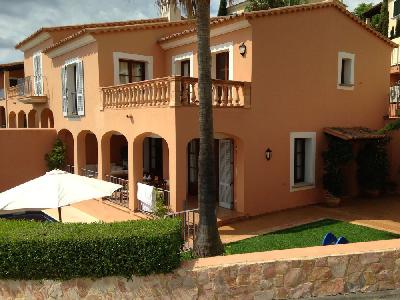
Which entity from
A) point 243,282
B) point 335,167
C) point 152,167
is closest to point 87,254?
point 243,282

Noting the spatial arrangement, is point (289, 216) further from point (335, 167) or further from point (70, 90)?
point (70, 90)

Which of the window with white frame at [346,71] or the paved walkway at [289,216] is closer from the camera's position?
the paved walkway at [289,216]

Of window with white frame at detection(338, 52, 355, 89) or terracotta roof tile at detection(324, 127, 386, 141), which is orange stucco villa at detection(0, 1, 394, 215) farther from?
terracotta roof tile at detection(324, 127, 386, 141)

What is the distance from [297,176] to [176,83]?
774 cm

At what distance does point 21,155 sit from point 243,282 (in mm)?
17311

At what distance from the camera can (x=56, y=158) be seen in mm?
21125

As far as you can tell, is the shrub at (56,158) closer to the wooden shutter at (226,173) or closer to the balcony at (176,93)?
the balcony at (176,93)

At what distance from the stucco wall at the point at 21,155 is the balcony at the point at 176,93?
26.3ft

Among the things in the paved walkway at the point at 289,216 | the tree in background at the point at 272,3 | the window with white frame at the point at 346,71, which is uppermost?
the tree in background at the point at 272,3

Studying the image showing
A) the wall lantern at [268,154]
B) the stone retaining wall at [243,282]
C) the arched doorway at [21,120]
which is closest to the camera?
the stone retaining wall at [243,282]

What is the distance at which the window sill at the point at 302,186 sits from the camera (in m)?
16.0

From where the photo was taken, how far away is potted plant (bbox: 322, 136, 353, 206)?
16203 millimetres

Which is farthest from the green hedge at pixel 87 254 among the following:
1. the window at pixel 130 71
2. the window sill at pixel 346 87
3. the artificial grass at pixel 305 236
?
the window sill at pixel 346 87

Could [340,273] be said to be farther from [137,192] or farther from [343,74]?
[343,74]
